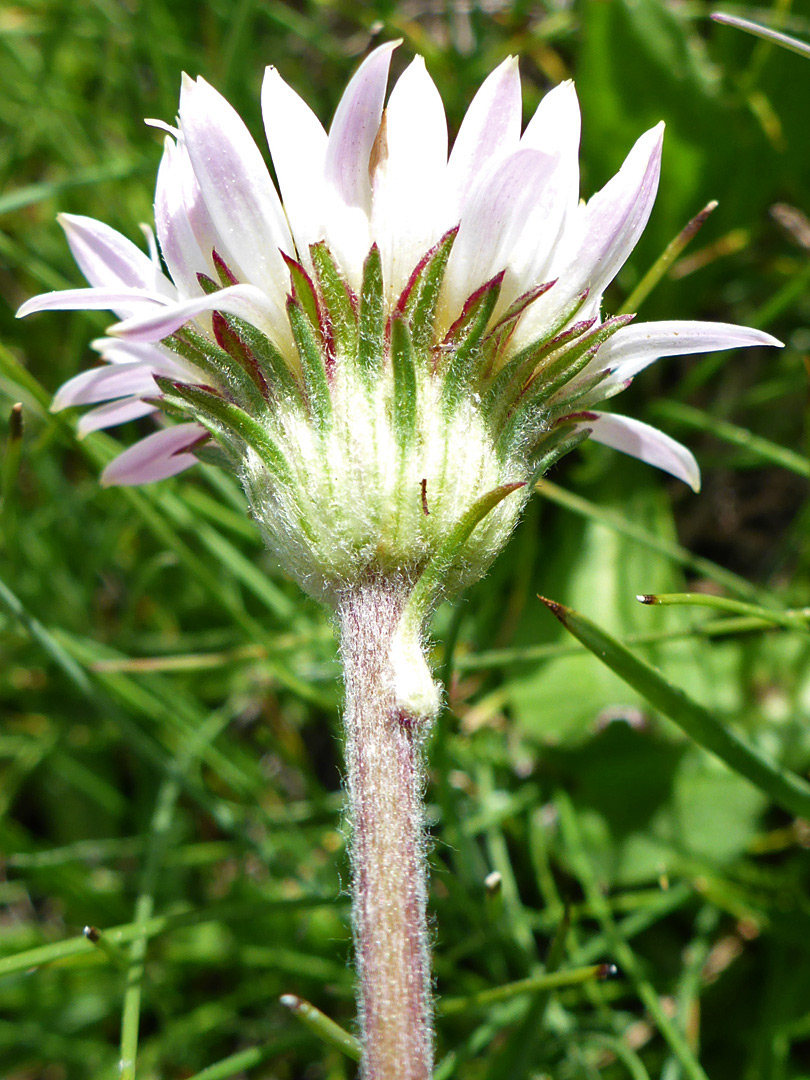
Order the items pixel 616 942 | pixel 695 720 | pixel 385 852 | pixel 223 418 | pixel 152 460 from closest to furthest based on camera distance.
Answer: pixel 385 852, pixel 223 418, pixel 695 720, pixel 152 460, pixel 616 942

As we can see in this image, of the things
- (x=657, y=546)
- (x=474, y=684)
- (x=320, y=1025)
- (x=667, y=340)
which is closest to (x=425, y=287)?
(x=667, y=340)

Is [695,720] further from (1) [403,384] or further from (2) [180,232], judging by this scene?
(2) [180,232]

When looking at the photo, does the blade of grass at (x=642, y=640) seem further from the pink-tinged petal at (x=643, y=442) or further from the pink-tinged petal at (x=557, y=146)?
A: the pink-tinged petal at (x=557, y=146)

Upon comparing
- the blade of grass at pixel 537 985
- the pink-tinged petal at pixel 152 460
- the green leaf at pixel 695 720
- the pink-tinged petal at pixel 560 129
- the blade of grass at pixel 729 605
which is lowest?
the blade of grass at pixel 537 985

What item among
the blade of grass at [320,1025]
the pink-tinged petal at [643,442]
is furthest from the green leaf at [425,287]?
the blade of grass at [320,1025]

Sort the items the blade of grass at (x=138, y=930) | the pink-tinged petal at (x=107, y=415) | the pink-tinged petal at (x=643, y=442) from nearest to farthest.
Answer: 1. the blade of grass at (x=138, y=930)
2. the pink-tinged petal at (x=643, y=442)
3. the pink-tinged petal at (x=107, y=415)

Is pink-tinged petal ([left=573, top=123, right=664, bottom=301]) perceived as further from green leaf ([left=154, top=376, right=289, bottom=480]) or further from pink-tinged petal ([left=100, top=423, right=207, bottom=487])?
pink-tinged petal ([left=100, top=423, right=207, bottom=487])

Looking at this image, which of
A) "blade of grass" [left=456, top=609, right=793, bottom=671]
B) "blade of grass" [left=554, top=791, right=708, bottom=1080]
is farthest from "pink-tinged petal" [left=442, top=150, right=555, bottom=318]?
"blade of grass" [left=554, top=791, right=708, bottom=1080]
